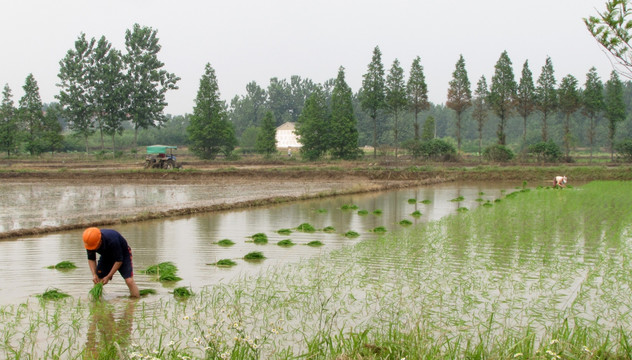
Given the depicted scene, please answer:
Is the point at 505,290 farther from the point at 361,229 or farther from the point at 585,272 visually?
the point at 361,229

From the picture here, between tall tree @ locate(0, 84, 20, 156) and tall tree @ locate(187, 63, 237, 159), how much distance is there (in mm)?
14977

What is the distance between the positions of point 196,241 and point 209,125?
3426 cm

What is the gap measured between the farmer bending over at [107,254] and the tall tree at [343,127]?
124 feet

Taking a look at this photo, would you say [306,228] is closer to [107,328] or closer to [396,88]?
[107,328]

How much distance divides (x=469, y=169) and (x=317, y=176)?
9.35 meters

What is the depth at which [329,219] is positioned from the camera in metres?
14.5

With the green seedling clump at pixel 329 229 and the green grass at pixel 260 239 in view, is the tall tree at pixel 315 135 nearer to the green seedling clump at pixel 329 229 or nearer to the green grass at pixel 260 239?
the green seedling clump at pixel 329 229

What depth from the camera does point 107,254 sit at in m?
6.18

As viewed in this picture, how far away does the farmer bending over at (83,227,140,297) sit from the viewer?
5.90m

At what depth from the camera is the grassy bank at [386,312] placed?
14.0 ft

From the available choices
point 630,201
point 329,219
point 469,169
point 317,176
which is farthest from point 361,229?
point 469,169

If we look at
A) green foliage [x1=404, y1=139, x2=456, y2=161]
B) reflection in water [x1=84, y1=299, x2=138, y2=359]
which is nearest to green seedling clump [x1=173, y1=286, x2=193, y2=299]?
reflection in water [x1=84, y1=299, x2=138, y2=359]

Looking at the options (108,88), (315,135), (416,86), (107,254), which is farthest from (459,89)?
(107,254)

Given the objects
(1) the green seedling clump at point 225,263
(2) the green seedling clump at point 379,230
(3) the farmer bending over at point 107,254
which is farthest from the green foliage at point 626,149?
(3) the farmer bending over at point 107,254
